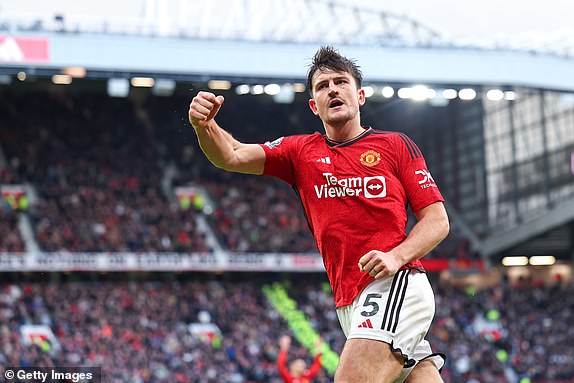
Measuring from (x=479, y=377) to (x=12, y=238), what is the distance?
50.2 feet

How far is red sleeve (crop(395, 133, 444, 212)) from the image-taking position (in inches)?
177

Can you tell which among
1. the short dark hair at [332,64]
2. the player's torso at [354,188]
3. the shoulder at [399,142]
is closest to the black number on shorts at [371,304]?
the player's torso at [354,188]

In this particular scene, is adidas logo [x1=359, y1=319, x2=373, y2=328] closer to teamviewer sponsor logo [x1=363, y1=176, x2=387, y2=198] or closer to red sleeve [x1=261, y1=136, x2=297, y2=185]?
teamviewer sponsor logo [x1=363, y1=176, x2=387, y2=198]

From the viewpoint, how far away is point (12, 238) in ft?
102

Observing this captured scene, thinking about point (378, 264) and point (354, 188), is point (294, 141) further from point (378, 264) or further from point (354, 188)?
point (378, 264)

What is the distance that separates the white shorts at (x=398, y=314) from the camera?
14.1 ft

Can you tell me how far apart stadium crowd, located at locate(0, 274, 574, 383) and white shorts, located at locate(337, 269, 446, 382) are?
20835 millimetres

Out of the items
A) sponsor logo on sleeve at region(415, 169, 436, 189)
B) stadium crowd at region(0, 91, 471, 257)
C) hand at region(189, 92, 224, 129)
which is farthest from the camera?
stadium crowd at region(0, 91, 471, 257)

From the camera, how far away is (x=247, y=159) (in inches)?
182

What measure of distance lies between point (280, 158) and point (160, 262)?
90.7ft

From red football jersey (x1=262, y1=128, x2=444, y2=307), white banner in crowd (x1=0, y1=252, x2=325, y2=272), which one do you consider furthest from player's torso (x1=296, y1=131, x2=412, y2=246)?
white banner in crowd (x1=0, y1=252, x2=325, y2=272)

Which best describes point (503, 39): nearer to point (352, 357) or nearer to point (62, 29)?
point (62, 29)

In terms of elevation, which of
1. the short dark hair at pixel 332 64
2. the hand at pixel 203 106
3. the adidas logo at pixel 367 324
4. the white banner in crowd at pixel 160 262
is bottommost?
the white banner in crowd at pixel 160 262

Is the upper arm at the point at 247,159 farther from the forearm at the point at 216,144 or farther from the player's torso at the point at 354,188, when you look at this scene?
the player's torso at the point at 354,188
